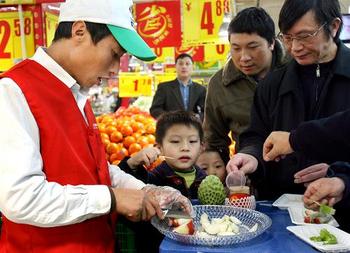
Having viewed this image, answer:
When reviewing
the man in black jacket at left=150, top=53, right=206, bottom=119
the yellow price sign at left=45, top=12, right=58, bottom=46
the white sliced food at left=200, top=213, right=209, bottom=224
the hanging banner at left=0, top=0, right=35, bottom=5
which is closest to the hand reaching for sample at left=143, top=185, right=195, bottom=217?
the white sliced food at left=200, top=213, right=209, bottom=224

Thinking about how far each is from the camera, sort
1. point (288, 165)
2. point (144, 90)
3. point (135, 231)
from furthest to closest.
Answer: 1. point (144, 90)
2. point (288, 165)
3. point (135, 231)

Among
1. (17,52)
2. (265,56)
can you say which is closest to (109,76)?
(265,56)

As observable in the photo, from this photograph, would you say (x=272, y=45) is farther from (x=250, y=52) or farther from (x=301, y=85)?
(x=301, y=85)

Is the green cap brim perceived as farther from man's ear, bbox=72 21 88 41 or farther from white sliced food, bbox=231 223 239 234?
white sliced food, bbox=231 223 239 234

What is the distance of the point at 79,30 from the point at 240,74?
5.06 feet

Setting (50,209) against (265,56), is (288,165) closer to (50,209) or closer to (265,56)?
(265,56)

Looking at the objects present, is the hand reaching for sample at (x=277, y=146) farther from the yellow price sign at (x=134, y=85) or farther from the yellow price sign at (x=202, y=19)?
the yellow price sign at (x=134, y=85)

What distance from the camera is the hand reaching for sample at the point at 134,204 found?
→ 144 centimetres

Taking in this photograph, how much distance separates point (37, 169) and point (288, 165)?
1287 millimetres

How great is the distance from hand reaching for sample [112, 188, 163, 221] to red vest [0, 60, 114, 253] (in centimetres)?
14

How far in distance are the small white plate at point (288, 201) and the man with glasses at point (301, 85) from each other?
0.56 feet

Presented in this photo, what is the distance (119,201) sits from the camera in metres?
1.44

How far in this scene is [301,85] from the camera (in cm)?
218

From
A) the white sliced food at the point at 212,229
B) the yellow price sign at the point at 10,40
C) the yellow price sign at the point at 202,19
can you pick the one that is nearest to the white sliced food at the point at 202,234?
the white sliced food at the point at 212,229
